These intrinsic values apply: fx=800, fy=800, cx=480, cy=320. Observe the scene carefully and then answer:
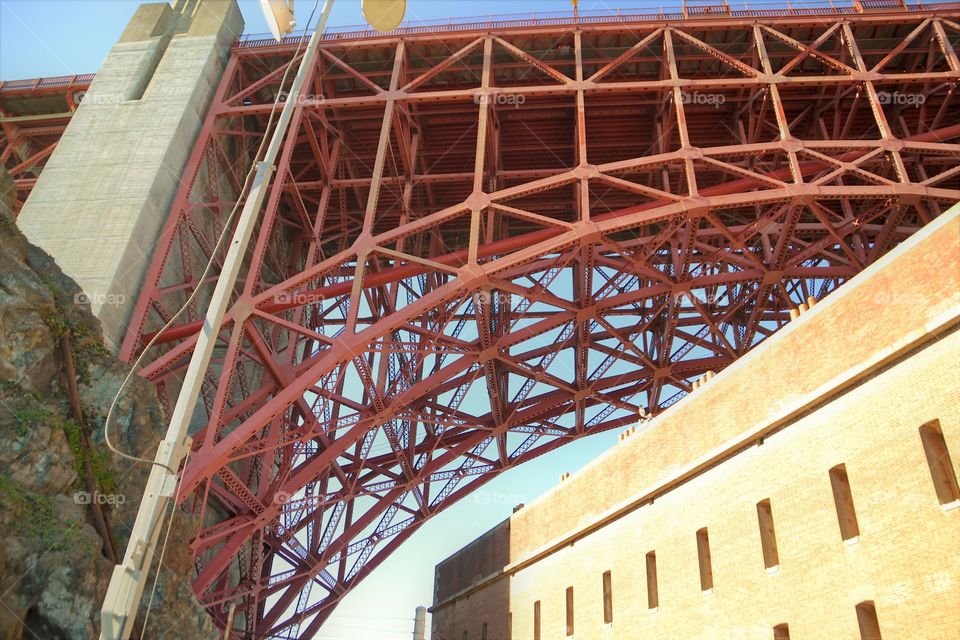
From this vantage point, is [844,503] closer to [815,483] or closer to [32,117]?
[815,483]

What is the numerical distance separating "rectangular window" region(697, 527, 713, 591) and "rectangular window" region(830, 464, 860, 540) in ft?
12.6

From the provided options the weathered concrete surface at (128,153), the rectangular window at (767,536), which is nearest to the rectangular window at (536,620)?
the rectangular window at (767,536)

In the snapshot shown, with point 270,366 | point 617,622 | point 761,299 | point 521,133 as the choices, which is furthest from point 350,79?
point 617,622

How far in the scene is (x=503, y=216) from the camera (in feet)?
103

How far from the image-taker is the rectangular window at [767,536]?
15211 millimetres

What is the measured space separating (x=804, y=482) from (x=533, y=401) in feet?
51.0

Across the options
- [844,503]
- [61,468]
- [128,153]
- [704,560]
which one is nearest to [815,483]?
[844,503]

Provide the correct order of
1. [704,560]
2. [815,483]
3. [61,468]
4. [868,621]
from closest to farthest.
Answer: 1. [868,621]
2. [815,483]
3. [61,468]
4. [704,560]

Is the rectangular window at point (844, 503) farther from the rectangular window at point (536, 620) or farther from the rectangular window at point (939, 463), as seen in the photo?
the rectangular window at point (536, 620)

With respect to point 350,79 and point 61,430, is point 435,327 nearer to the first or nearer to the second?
point 350,79

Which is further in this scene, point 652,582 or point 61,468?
point 652,582

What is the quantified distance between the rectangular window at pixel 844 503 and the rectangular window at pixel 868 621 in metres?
1.08

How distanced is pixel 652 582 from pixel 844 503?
6417mm

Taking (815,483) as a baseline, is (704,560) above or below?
below
